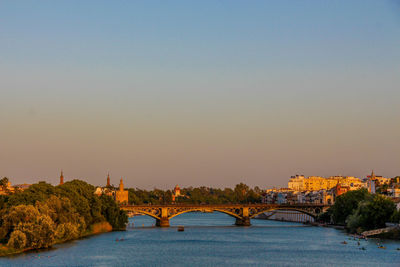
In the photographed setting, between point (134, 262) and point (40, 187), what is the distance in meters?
25.2

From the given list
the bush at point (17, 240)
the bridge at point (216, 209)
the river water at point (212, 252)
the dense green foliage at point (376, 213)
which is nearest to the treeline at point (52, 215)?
the bush at point (17, 240)

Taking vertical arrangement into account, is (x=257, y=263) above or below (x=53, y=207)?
below

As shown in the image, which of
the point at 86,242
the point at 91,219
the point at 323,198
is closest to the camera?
the point at 86,242

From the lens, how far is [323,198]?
620ft

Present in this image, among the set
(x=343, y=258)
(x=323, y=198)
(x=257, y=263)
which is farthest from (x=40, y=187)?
(x=323, y=198)

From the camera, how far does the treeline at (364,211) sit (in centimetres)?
9312

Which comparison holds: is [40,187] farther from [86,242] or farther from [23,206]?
[23,206]

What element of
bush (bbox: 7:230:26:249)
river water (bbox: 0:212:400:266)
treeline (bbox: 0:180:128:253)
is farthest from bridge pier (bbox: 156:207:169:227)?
bush (bbox: 7:230:26:249)

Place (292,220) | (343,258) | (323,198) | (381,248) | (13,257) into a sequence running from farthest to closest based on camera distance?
(323,198)
(292,220)
(381,248)
(343,258)
(13,257)

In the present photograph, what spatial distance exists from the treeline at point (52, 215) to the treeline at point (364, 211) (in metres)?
39.3

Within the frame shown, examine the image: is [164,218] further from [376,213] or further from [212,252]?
[212,252]

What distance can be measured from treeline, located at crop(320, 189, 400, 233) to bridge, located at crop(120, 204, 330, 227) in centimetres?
1422

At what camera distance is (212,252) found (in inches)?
3113

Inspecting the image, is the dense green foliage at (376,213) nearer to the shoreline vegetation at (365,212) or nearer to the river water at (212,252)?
the shoreline vegetation at (365,212)
